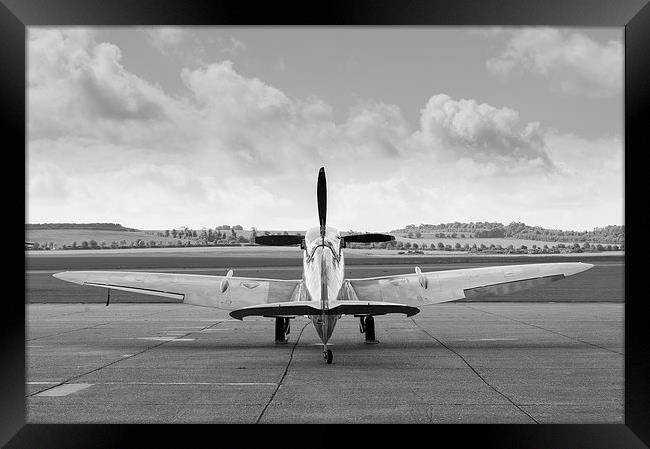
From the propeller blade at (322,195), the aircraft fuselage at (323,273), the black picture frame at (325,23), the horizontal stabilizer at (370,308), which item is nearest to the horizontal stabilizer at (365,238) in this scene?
the aircraft fuselage at (323,273)

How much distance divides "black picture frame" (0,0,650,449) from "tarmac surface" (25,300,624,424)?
1.20m

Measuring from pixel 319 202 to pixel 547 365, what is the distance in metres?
5.83

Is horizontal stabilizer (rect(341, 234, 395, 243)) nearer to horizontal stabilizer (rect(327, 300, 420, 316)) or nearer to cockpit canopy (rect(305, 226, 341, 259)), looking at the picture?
cockpit canopy (rect(305, 226, 341, 259))

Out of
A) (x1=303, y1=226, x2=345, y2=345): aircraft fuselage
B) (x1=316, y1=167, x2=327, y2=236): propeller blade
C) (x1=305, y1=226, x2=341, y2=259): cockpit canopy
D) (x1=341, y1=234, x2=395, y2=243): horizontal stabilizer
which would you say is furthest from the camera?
(x1=341, y1=234, x2=395, y2=243): horizontal stabilizer

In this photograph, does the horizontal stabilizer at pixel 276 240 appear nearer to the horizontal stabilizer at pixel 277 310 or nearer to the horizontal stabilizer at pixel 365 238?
the horizontal stabilizer at pixel 365 238

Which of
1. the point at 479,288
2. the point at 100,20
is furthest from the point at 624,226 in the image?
the point at 479,288

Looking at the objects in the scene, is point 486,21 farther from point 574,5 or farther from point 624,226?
point 624,226

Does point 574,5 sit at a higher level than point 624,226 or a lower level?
higher

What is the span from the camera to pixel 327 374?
13.2m

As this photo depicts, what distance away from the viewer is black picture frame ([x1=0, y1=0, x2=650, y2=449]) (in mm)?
7438

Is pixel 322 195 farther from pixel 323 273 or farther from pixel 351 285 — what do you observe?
pixel 351 285

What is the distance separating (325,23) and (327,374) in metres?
7.20

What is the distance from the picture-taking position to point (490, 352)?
55.0 feet

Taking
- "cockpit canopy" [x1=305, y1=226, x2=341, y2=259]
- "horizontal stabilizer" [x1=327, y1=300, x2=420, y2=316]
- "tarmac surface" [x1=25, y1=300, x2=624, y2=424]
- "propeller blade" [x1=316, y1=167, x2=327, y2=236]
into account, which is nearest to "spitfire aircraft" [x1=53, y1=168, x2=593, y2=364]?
"cockpit canopy" [x1=305, y1=226, x2=341, y2=259]
